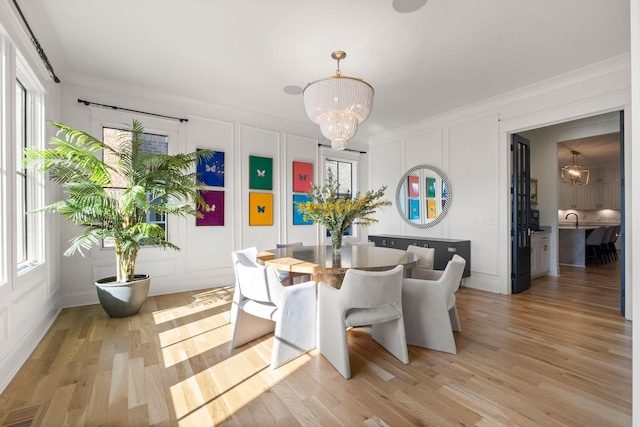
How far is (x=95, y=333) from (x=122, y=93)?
298 cm

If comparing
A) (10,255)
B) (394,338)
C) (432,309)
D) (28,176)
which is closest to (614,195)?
(432,309)

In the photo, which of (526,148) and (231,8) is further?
(526,148)

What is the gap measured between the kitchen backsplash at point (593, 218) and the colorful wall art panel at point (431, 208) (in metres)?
6.14

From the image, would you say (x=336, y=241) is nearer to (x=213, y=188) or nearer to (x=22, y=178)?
(x=213, y=188)

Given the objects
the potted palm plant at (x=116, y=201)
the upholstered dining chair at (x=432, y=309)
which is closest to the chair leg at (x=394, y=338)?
the upholstered dining chair at (x=432, y=309)

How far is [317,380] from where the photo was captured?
1.99 m

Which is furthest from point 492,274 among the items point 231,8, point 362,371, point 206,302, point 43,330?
point 43,330

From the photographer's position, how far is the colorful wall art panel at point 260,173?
4.86 m

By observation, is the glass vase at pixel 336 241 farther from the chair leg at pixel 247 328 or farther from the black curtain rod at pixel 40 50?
the black curtain rod at pixel 40 50

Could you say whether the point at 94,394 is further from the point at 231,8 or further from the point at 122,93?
the point at 122,93

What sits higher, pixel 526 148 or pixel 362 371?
pixel 526 148

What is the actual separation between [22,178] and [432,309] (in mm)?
3894

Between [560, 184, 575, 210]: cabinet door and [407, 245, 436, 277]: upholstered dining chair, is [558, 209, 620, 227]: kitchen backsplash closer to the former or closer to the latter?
[560, 184, 575, 210]: cabinet door

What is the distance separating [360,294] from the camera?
203 centimetres
